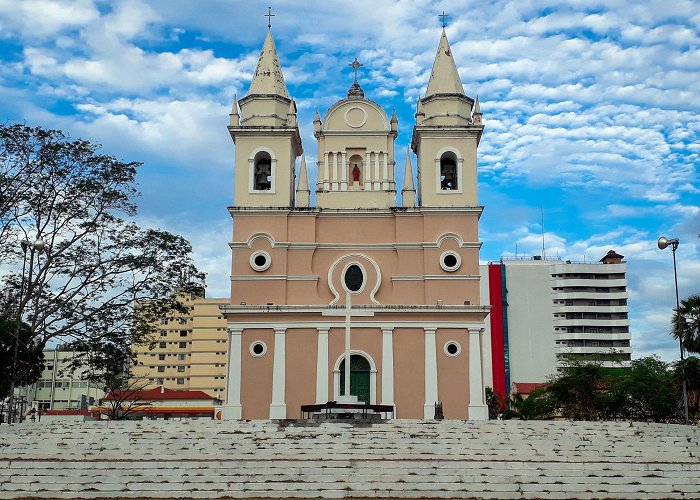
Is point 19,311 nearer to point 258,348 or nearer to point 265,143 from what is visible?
point 258,348

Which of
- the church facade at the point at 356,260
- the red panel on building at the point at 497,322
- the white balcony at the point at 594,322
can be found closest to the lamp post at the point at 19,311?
the church facade at the point at 356,260

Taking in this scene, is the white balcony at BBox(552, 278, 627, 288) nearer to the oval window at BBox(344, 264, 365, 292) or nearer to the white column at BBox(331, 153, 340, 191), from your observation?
the white column at BBox(331, 153, 340, 191)

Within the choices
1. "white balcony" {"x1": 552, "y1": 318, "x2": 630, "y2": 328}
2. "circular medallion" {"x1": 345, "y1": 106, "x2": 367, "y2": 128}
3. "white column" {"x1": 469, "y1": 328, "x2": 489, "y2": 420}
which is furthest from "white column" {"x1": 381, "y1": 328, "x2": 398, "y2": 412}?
"white balcony" {"x1": 552, "y1": 318, "x2": 630, "y2": 328}

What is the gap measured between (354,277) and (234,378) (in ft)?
19.0

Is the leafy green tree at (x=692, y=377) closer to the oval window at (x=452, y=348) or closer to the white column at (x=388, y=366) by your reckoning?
the oval window at (x=452, y=348)

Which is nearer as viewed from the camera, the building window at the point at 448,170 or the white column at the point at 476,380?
the white column at the point at 476,380

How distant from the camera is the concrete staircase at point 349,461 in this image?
17984 mm

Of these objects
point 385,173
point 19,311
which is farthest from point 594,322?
point 19,311

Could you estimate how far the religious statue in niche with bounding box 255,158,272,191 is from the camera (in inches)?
1275

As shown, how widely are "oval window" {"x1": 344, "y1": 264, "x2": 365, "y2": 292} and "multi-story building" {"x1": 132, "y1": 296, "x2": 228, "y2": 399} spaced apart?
140 ft

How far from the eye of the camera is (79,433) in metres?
22.1

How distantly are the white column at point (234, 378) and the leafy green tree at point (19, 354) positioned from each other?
6.49 m

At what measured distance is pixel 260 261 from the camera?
31297mm

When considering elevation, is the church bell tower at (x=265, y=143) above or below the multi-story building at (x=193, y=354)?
above
